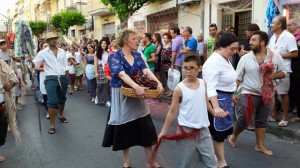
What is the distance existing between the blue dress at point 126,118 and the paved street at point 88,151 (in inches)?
19.7

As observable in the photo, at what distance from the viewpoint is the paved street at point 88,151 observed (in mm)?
4824

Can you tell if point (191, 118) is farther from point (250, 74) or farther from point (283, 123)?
point (283, 123)

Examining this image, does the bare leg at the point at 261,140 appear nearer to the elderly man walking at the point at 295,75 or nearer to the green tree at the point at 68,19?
the elderly man walking at the point at 295,75

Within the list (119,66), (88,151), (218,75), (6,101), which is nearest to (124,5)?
(88,151)

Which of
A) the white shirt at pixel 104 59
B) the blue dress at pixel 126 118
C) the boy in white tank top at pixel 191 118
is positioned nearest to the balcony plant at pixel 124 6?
the white shirt at pixel 104 59

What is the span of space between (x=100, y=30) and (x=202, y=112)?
81.1ft

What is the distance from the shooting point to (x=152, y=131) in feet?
14.5

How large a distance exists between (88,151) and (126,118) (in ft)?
5.01

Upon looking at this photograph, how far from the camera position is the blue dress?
13.9ft

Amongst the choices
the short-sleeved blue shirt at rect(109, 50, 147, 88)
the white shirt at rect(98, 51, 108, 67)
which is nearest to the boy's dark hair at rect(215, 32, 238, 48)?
the short-sleeved blue shirt at rect(109, 50, 147, 88)

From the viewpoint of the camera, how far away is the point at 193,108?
138 inches

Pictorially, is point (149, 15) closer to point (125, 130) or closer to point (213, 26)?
point (213, 26)

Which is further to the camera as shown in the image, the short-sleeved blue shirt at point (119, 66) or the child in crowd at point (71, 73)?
the child in crowd at point (71, 73)

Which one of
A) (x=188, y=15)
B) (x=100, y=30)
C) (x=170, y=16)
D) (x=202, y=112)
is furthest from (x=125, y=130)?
(x=100, y=30)
